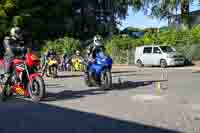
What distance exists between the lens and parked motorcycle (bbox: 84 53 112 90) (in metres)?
17.7

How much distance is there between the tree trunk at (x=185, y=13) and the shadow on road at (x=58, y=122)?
98.6 ft

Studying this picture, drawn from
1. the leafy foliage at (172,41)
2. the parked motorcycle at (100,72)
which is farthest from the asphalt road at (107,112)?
the leafy foliage at (172,41)

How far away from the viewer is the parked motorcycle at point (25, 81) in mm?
14516

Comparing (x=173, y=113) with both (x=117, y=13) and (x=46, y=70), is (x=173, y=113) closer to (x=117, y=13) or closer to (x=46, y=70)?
(x=46, y=70)

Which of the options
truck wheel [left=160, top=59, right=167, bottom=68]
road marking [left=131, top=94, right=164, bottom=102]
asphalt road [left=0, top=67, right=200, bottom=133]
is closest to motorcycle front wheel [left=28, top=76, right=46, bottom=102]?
asphalt road [left=0, top=67, right=200, bottom=133]

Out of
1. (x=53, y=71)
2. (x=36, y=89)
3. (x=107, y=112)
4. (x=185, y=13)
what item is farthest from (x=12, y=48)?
(x=185, y=13)

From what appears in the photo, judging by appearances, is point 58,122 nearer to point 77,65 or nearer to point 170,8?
point 77,65

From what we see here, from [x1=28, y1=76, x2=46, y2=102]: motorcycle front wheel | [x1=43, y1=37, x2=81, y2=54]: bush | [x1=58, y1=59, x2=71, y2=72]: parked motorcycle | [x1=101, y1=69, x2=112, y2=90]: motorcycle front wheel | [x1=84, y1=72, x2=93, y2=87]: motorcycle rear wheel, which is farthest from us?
[x1=43, y1=37, x2=81, y2=54]: bush

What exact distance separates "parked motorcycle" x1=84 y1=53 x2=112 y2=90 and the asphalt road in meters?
0.40

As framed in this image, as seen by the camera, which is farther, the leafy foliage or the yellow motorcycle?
the leafy foliage

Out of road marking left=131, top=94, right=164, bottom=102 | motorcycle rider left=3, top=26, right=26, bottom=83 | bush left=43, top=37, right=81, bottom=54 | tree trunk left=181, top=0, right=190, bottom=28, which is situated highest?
tree trunk left=181, top=0, right=190, bottom=28

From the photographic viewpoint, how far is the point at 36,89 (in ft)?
47.8

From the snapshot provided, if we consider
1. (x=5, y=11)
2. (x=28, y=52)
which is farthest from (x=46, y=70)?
(x=5, y=11)

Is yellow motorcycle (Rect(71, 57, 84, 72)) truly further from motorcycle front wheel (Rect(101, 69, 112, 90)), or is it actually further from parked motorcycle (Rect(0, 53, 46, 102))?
parked motorcycle (Rect(0, 53, 46, 102))
